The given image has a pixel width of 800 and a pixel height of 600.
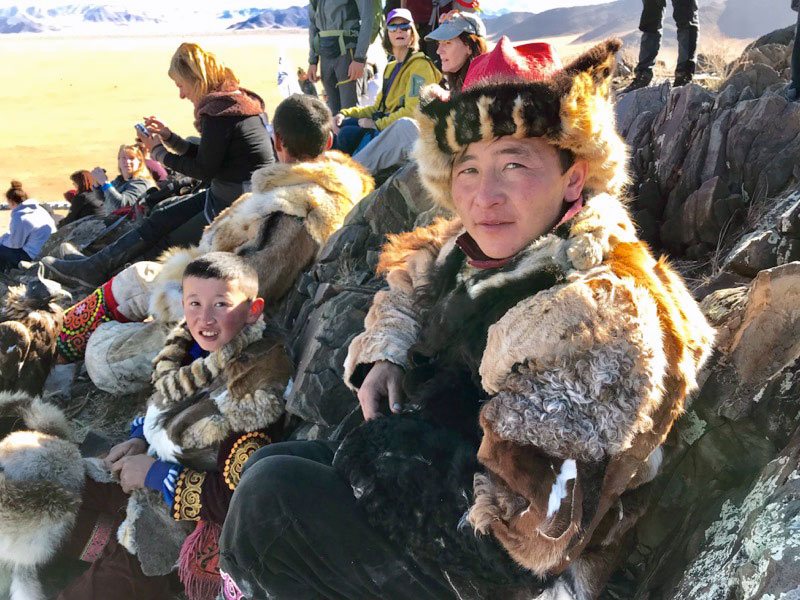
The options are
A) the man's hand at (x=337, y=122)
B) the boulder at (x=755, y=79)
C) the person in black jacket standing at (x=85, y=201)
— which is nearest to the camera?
the boulder at (x=755, y=79)

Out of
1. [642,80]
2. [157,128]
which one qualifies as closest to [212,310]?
[157,128]

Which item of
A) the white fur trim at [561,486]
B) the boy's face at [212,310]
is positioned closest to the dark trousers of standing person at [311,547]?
the white fur trim at [561,486]

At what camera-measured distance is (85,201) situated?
6.91 meters

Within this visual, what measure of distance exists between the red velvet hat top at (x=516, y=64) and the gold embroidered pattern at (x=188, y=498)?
1614mm

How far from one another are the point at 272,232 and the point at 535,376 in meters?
2.37

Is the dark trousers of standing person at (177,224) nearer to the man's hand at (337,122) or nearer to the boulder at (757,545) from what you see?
the man's hand at (337,122)

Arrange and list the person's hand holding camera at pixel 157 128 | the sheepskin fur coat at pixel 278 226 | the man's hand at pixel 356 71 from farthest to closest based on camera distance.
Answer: the man's hand at pixel 356 71
the person's hand holding camera at pixel 157 128
the sheepskin fur coat at pixel 278 226

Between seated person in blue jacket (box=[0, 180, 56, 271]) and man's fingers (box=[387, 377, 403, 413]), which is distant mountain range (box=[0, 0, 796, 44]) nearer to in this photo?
man's fingers (box=[387, 377, 403, 413])

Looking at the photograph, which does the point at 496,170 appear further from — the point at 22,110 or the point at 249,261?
the point at 22,110

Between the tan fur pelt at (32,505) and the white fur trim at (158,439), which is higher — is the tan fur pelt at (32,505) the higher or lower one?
the lower one

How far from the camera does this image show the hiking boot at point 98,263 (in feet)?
15.3

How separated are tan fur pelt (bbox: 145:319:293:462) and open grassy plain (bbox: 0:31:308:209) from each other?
8.34 m

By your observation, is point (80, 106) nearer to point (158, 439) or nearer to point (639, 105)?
point (639, 105)

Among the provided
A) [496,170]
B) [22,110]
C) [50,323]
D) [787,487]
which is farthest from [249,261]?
[22,110]
